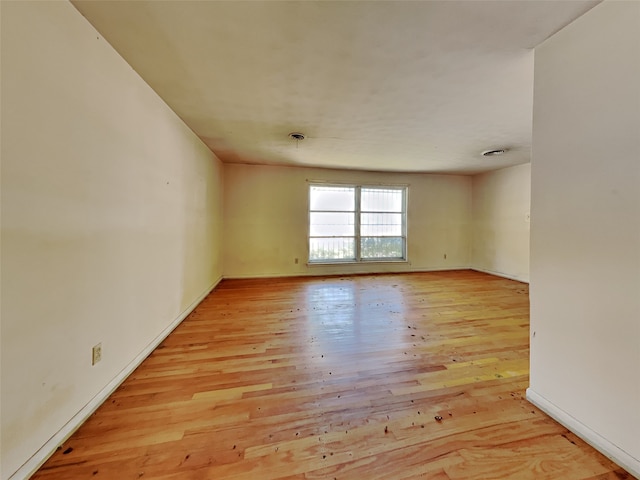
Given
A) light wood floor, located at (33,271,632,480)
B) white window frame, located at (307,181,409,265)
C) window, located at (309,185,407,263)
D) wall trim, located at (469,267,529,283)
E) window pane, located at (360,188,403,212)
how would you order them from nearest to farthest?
light wood floor, located at (33,271,632,480) < wall trim, located at (469,267,529,283) < white window frame, located at (307,181,409,265) < window, located at (309,185,407,263) < window pane, located at (360,188,403,212)

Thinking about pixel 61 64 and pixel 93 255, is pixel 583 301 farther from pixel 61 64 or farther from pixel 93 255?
pixel 61 64

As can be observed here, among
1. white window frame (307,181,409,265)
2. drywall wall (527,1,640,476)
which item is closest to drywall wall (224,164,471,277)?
white window frame (307,181,409,265)

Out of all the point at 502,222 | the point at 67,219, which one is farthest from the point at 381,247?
the point at 67,219

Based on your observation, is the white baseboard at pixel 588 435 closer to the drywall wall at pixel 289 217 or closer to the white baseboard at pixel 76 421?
the white baseboard at pixel 76 421

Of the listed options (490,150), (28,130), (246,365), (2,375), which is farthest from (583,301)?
(490,150)

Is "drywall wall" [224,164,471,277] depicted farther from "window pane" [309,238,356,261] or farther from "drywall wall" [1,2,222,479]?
"drywall wall" [1,2,222,479]

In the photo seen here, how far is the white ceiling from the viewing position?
4.36ft

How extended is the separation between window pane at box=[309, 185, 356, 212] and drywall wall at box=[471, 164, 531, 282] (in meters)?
3.08

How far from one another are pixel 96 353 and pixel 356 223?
488 cm

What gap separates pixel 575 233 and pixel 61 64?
2774 millimetres

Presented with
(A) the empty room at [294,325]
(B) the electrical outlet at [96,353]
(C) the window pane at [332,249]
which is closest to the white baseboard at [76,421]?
(A) the empty room at [294,325]

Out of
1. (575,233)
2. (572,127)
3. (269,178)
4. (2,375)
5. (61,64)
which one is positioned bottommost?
(2,375)

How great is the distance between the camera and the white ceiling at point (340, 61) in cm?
133

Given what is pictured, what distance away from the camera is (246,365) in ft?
6.48
